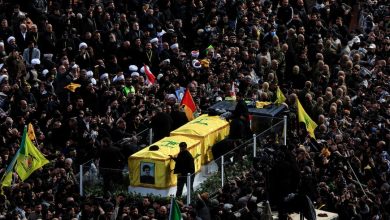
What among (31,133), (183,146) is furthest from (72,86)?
(183,146)

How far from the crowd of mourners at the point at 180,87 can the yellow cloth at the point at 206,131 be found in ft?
1.69

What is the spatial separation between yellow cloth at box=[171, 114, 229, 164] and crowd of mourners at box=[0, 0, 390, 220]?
516 mm

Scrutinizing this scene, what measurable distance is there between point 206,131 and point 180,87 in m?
4.16

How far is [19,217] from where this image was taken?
129ft

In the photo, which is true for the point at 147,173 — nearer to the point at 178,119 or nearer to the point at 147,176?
the point at 147,176

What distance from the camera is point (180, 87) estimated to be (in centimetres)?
4681

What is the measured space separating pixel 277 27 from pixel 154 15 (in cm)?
402

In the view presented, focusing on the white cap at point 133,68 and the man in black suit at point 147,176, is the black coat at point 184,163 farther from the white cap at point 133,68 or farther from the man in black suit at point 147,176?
the white cap at point 133,68

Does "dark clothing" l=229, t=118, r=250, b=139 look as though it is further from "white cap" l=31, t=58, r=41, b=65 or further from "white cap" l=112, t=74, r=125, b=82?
"white cap" l=31, t=58, r=41, b=65

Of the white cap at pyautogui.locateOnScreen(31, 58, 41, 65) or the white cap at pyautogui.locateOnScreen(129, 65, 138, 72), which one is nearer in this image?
the white cap at pyautogui.locateOnScreen(31, 58, 41, 65)

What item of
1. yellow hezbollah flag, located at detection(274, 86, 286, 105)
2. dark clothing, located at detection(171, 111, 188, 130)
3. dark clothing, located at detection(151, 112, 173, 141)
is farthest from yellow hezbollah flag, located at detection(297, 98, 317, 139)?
dark clothing, located at detection(151, 112, 173, 141)

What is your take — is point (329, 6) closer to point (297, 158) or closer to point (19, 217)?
point (297, 158)

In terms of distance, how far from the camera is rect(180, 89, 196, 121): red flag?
147ft

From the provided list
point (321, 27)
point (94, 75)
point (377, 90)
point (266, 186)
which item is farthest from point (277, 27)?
point (266, 186)
